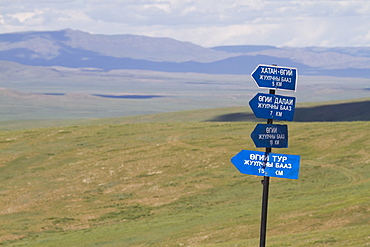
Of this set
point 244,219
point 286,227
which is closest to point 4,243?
point 244,219

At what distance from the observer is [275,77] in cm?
2036

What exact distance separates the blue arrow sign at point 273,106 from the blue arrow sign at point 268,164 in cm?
119

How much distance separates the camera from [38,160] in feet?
300

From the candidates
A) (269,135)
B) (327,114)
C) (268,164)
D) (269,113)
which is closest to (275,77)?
(269,113)

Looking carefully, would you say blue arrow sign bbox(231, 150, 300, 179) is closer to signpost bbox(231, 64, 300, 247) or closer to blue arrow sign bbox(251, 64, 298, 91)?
signpost bbox(231, 64, 300, 247)

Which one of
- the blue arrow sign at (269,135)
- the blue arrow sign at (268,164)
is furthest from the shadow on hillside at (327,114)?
the blue arrow sign at (268,164)

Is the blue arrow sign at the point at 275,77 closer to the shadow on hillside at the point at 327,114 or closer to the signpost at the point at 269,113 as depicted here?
the signpost at the point at 269,113

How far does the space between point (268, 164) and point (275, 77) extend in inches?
105

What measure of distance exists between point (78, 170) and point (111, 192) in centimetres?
1251

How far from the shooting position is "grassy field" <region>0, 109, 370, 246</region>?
45219 mm

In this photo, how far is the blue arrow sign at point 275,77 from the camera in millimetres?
20297

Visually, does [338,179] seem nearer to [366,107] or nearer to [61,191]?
[61,191]

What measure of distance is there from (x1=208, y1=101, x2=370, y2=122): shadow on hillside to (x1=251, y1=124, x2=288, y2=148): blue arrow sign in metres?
139

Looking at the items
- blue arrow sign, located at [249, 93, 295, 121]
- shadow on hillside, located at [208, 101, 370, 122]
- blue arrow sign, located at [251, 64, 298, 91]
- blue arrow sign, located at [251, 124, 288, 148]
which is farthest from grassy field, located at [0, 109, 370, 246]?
shadow on hillside, located at [208, 101, 370, 122]
